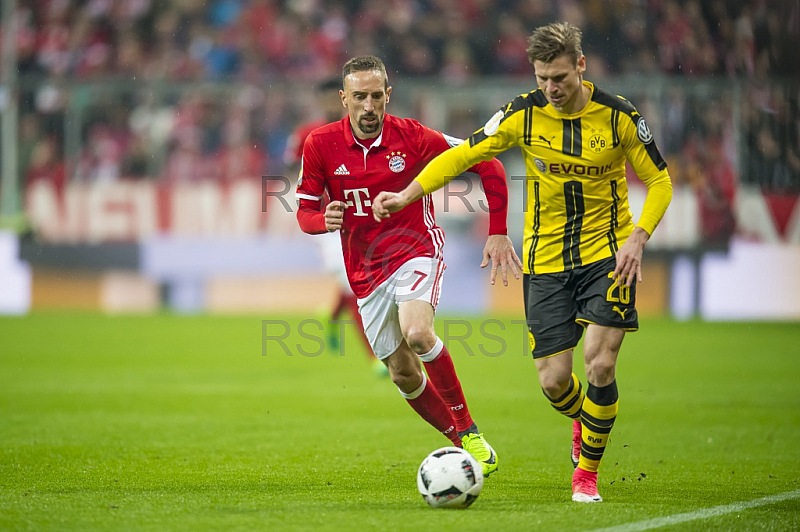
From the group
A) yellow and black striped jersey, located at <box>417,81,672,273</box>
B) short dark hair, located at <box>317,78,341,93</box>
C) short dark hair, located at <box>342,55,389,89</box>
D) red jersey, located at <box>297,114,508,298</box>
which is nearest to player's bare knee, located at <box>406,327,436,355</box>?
red jersey, located at <box>297,114,508,298</box>

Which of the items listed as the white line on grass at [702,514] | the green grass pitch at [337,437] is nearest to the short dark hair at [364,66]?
the green grass pitch at [337,437]

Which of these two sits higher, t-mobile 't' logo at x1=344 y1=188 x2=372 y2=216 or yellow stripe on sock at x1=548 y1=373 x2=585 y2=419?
t-mobile 't' logo at x1=344 y1=188 x2=372 y2=216

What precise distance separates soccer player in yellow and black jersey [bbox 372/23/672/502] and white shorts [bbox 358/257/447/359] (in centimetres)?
50

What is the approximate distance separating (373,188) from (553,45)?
1.27m

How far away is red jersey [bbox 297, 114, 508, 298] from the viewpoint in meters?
5.67

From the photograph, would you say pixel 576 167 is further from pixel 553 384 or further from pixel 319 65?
pixel 319 65

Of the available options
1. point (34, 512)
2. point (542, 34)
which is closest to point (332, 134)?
point (542, 34)

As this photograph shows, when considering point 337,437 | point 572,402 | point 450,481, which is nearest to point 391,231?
point 572,402

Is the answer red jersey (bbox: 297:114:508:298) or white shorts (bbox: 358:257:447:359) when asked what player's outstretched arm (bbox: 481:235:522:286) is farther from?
white shorts (bbox: 358:257:447:359)

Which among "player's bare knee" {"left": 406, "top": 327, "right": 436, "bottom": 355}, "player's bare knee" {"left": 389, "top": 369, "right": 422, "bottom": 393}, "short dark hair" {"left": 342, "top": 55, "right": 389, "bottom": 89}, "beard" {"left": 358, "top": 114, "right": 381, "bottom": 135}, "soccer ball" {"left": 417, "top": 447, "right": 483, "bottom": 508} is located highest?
"short dark hair" {"left": 342, "top": 55, "right": 389, "bottom": 89}

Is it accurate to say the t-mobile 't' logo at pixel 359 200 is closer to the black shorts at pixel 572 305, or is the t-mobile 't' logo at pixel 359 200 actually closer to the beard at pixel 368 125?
the beard at pixel 368 125

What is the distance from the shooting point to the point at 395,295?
5.61 m

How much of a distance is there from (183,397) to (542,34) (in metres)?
5.06

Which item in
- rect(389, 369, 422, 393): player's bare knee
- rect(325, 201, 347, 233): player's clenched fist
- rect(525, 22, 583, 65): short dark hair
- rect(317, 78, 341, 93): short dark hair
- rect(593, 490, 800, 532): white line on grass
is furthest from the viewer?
rect(317, 78, 341, 93): short dark hair
